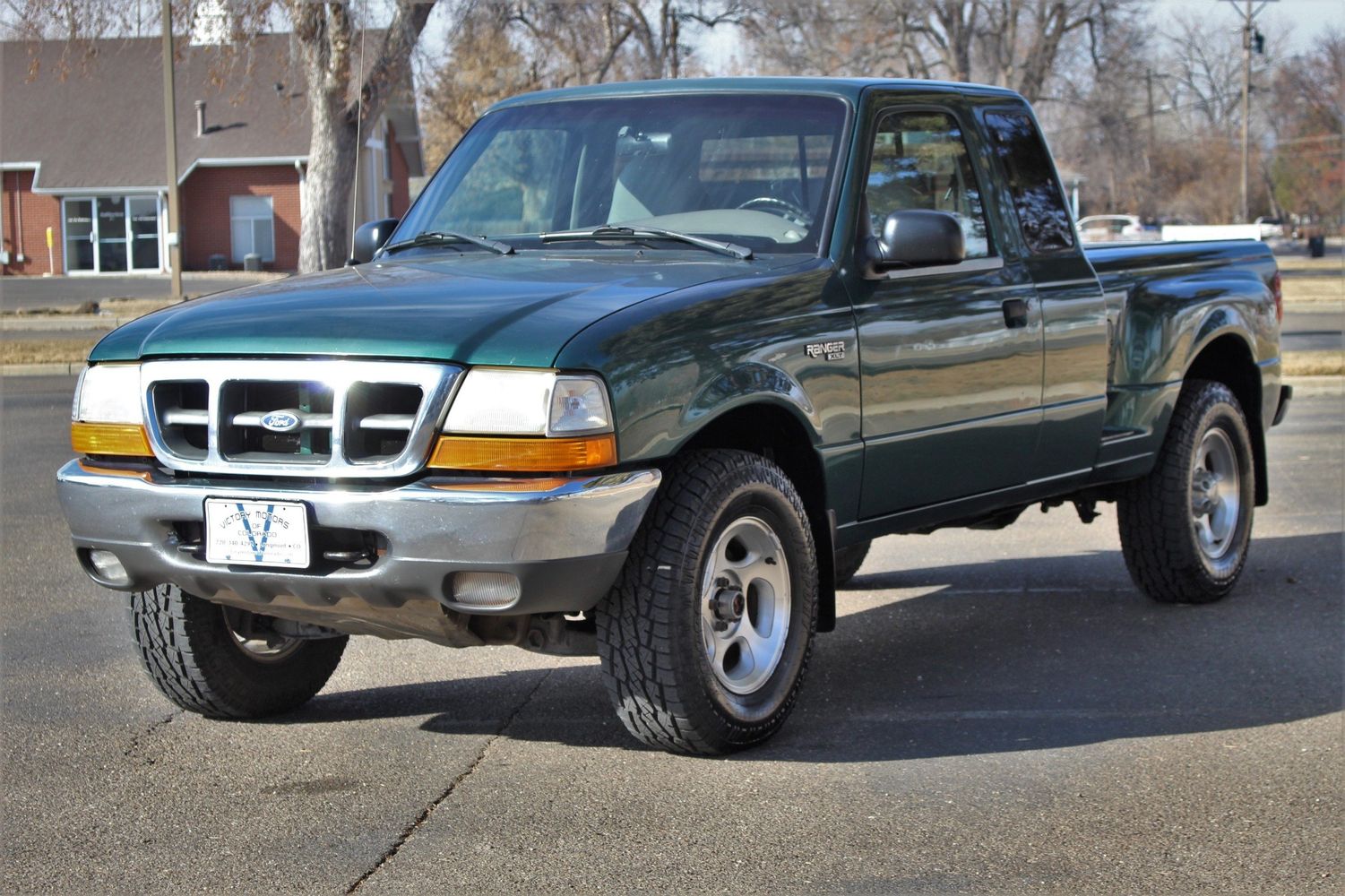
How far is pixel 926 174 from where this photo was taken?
236 inches

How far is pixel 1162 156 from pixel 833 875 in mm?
85089

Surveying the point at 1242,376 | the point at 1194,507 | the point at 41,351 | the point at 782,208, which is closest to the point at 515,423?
the point at 782,208

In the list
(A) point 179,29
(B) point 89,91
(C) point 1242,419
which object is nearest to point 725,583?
(C) point 1242,419

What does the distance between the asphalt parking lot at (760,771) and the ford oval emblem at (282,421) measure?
983 mm

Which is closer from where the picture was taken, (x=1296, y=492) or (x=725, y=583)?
(x=725, y=583)

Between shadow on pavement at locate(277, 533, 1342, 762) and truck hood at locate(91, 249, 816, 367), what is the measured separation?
1.36 metres

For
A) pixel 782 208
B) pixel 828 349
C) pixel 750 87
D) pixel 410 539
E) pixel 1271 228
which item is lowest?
pixel 410 539

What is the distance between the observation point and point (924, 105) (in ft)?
19.8

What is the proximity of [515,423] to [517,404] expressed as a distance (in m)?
0.05

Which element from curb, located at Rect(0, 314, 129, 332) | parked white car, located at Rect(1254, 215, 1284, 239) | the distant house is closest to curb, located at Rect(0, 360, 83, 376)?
curb, located at Rect(0, 314, 129, 332)

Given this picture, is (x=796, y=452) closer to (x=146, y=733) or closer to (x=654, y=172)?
(x=654, y=172)

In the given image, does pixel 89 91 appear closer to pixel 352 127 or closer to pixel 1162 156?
pixel 352 127

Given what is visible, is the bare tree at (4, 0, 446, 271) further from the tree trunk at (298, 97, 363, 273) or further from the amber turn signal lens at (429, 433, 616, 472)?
the amber turn signal lens at (429, 433, 616, 472)

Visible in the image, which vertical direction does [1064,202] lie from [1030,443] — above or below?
above
